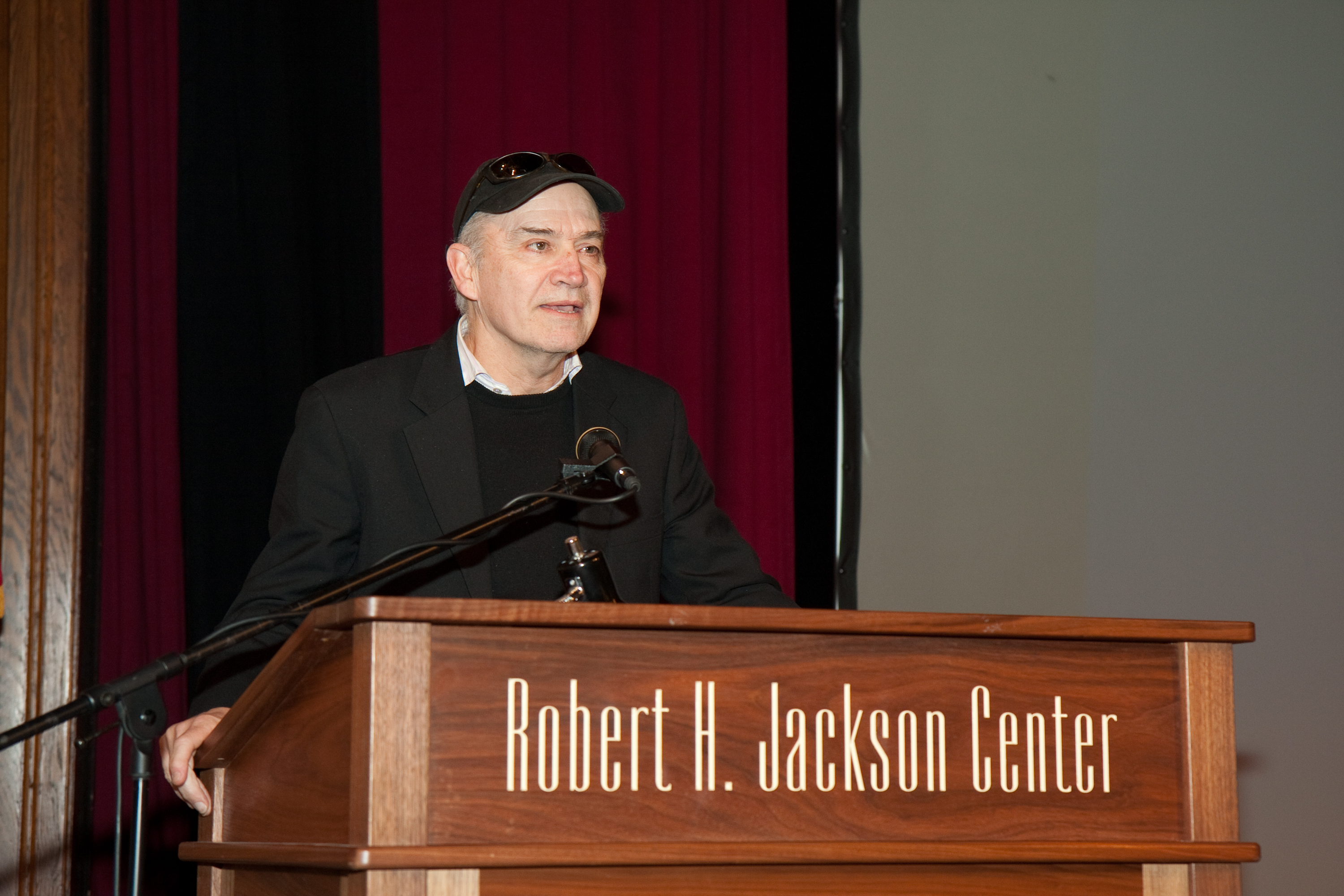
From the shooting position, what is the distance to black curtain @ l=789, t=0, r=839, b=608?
3154 mm

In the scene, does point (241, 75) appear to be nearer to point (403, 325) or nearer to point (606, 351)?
point (403, 325)

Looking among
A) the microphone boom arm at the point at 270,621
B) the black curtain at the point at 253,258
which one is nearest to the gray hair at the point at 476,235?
the black curtain at the point at 253,258

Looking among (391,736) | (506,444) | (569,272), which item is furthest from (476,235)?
(391,736)

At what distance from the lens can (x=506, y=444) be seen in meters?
2.26

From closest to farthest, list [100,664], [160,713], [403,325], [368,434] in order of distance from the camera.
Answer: [160,713]
[368,434]
[100,664]
[403,325]

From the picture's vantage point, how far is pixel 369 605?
1.15 metres

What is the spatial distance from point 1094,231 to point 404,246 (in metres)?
1.66

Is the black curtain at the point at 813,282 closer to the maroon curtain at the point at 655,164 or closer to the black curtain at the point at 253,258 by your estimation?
the maroon curtain at the point at 655,164

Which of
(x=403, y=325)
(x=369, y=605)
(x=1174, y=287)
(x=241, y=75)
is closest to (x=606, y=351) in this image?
(x=403, y=325)

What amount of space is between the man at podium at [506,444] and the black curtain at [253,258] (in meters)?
0.50

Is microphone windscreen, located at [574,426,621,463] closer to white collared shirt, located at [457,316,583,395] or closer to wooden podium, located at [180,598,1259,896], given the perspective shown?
wooden podium, located at [180,598,1259,896]

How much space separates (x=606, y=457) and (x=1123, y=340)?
6.82 ft

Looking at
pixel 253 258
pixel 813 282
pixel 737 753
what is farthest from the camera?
pixel 813 282

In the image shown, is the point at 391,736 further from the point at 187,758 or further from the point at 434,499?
the point at 434,499
